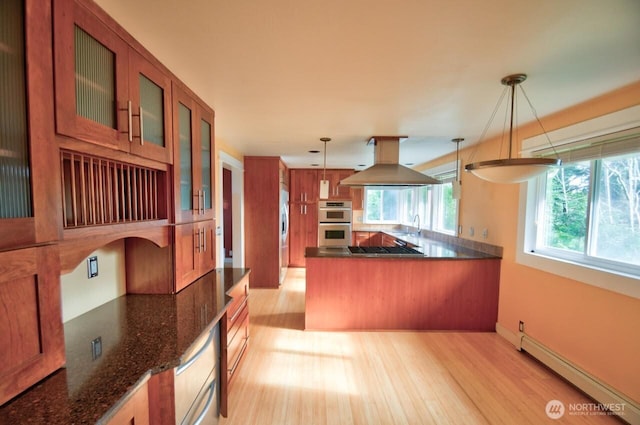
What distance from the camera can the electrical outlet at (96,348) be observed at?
1.00 metres

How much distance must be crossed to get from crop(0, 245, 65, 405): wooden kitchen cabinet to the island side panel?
7.22 feet

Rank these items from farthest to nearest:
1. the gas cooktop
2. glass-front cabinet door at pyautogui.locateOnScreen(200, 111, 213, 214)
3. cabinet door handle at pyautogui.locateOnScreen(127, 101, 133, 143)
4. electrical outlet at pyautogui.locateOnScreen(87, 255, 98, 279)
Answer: the gas cooktop < glass-front cabinet door at pyautogui.locateOnScreen(200, 111, 213, 214) < electrical outlet at pyautogui.locateOnScreen(87, 255, 98, 279) < cabinet door handle at pyautogui.locateOnScreen(127, 101, 133, 143)

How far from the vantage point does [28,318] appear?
2.52 feet

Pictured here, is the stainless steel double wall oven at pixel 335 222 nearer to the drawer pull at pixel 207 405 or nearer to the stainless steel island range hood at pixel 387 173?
the stainless steel island range hood at pixel 387 173

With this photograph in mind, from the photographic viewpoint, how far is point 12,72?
73cm

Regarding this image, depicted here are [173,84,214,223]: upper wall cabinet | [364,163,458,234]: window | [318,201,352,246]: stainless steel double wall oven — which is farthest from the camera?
[318,201,352,246]: stainless steel double wall oven

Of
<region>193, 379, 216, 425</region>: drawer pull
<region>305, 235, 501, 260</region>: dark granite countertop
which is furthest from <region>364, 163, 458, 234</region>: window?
A: <region>193, 379, 216, 425</region>: drawer pull

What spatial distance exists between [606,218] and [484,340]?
5.25ft

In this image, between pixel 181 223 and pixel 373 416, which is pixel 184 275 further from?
pixel 373 416

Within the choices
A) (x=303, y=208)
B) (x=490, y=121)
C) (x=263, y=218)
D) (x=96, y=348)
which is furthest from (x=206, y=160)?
(x=303, y=208)

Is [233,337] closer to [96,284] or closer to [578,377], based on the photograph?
[96,284]

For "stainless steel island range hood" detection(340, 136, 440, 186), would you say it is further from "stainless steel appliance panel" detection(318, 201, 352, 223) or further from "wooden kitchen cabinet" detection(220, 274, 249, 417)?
"stainless steel appliance panel" detection(318, 201, 352, 223)

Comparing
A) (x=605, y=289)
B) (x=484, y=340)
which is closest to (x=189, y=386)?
(x=605, y=289)

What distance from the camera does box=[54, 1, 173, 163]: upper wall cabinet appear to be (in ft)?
2.85
